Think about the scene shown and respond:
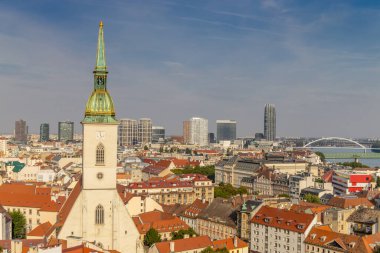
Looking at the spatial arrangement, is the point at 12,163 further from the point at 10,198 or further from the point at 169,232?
the point at 169,232

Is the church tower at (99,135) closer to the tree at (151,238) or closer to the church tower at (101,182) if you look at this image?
the church tower at (101,182)

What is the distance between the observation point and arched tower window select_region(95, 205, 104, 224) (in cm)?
5541

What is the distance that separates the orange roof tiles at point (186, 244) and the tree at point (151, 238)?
566 centimetres

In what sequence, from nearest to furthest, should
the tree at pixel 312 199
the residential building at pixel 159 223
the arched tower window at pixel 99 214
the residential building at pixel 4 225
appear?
the arched tower window at pixel 99 214
the residential building at pixel 4 225
the residential building at pixel 159 223
the tree at pixel 312 199

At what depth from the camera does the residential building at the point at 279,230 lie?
244 feet

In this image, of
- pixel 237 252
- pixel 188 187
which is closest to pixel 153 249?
pixel 237 252

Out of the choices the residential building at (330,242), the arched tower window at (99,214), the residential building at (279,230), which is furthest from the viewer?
the residential building at (279,230)

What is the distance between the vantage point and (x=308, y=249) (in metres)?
73.0

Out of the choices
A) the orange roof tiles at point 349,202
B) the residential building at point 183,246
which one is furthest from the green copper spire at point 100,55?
the orange roof tiles at point 349,202

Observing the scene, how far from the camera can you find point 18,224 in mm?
85500

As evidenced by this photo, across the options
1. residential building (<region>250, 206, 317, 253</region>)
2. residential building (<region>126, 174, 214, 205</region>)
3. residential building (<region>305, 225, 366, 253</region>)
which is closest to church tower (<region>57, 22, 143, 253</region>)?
residential building (<region>305, 225, 366, 253</region>)

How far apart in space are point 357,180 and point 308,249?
246 ft

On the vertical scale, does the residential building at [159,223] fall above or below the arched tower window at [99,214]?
below

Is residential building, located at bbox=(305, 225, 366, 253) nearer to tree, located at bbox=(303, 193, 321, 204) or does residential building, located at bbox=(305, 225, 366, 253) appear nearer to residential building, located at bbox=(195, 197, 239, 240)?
residential building, located at bbox=(195, 197, 239, 240)
